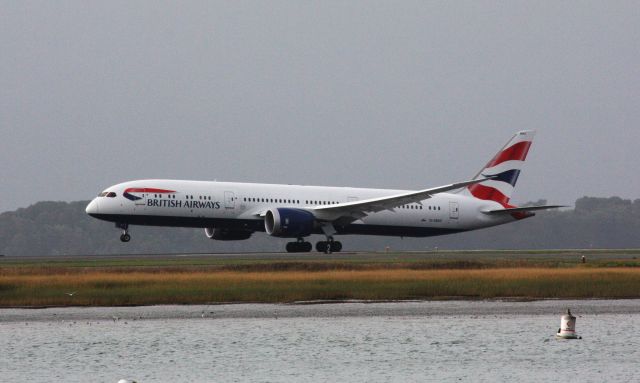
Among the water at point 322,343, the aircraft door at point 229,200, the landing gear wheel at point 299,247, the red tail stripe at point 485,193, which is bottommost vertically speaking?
the water at point 322,343

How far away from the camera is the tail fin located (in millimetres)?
67750

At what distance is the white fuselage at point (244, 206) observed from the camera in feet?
189

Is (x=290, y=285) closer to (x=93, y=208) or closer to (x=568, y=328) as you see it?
(x=568, y=328)

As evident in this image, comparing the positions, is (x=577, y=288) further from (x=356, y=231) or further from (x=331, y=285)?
(x=356, y=231)

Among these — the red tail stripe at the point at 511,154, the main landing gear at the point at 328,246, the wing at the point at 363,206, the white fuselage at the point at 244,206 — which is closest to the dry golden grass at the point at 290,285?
the white fuselage at the point at 244,206

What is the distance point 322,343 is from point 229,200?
34271mm

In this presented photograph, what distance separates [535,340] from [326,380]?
6832mm

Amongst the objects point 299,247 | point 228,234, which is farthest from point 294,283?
point 228,234

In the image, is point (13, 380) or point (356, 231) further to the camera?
point (356, 231)

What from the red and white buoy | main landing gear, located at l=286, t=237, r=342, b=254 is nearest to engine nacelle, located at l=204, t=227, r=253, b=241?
main landing gear, located at l=286, t=237, r=342, b=254

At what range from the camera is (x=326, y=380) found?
20.5 meters

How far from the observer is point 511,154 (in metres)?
68.6

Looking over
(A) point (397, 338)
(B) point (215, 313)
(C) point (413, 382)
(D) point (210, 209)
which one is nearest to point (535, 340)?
(A) point (397, 338)

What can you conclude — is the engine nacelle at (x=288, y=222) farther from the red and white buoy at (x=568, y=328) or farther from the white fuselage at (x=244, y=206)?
the red and white buoy at (x=568, y=328)
